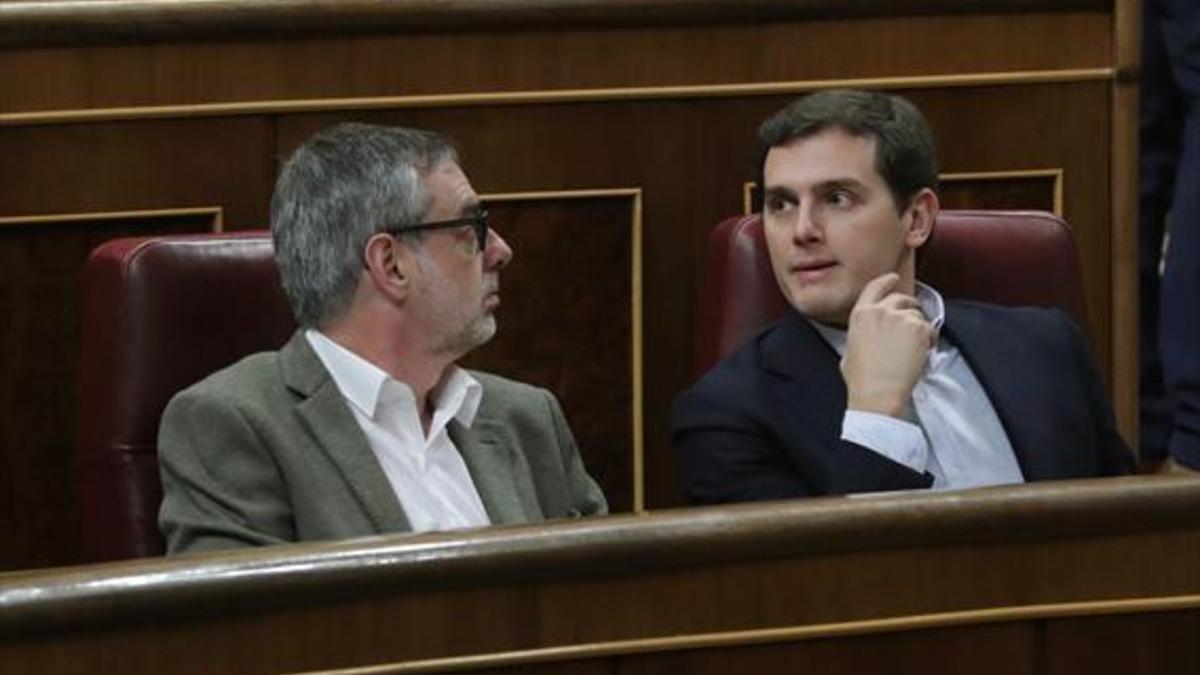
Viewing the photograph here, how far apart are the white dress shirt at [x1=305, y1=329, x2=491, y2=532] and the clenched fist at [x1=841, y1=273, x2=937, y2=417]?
0.69 feet

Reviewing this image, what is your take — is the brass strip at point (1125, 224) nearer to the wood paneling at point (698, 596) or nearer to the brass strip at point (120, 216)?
the brass strip at point (120, 216)

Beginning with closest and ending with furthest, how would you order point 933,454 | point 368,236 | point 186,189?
point 368,236 < point 933,454 < point 186,189

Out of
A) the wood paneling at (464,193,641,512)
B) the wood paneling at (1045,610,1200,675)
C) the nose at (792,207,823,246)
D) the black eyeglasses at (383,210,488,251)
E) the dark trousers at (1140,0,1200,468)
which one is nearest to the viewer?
the wood paneling at (1045,610,1200,675)

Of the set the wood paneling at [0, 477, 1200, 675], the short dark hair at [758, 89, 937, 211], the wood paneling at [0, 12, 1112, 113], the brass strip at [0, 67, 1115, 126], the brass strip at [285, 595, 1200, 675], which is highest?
the wood paneling at [0, 12, 1112, 113]

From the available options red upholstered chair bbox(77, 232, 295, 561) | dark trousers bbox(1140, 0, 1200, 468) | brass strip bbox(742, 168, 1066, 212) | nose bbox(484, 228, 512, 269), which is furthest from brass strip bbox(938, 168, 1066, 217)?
red upholstered chair bbox(77, 232, 295, 561)

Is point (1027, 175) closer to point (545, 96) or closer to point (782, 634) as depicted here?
point (545, 96)

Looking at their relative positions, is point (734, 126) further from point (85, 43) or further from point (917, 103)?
point (85, 43)

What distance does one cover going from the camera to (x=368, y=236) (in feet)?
4.43

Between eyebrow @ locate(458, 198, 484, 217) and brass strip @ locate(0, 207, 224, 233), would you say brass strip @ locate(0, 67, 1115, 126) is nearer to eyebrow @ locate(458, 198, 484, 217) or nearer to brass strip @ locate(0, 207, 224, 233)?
brass strip @ locate(0, 207, 224, 233)

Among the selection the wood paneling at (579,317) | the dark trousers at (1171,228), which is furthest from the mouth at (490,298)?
the dark trousers at (1171,228)

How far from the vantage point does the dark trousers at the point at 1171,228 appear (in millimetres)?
1806

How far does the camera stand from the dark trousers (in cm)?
181

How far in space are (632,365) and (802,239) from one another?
23cm

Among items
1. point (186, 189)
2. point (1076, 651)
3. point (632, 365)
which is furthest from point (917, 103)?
point (1076, 651)
